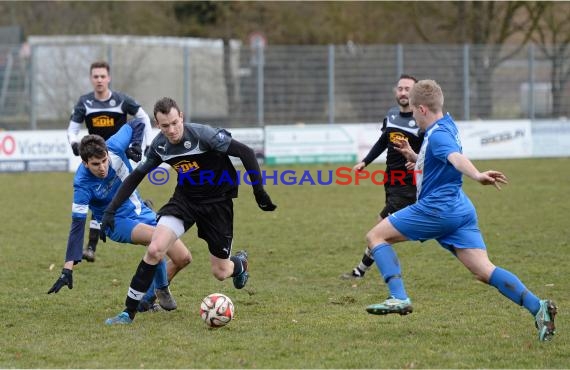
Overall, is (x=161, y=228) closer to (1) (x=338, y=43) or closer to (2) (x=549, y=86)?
(2) (x=549, y=86)

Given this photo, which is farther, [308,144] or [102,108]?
[308,144]

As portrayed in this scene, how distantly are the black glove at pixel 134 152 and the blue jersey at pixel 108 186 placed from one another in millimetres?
51

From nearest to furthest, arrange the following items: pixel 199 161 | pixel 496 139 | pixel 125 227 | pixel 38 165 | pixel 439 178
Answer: pixel 439 178, pixel 199 161, pixel 125 227, pixel 38 165, pixel 496 139

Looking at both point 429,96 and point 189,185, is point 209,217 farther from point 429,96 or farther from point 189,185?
point 429,96

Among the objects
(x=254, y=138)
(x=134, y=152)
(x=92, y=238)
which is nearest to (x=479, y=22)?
(x=254, y=138)

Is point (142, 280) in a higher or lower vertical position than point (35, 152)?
lower

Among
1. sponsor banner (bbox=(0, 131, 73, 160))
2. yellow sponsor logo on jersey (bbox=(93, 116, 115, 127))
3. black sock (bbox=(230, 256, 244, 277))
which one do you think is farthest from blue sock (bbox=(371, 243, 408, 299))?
sponsor banner (bbox=(0, 131, 73, 160))

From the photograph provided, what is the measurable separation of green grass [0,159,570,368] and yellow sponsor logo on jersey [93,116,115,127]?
1470 millimetres

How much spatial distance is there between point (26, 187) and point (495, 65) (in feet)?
45.1

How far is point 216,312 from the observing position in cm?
635

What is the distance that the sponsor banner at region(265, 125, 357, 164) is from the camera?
817 inches

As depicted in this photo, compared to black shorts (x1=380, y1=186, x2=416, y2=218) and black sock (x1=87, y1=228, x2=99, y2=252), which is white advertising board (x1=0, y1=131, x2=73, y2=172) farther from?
black shorts (x1=380, y1=186, x2=416, y2=218)

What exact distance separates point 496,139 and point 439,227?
16415mm

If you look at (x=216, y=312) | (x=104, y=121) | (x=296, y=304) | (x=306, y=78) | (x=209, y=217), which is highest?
(x=306, y=78)
